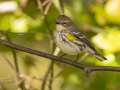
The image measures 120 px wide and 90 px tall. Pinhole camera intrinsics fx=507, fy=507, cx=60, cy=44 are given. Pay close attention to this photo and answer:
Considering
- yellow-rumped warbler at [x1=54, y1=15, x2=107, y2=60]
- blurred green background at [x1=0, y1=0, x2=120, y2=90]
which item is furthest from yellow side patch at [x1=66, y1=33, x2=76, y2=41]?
blurred green background at [x1=0, y1=0, x2=120, y2=90]

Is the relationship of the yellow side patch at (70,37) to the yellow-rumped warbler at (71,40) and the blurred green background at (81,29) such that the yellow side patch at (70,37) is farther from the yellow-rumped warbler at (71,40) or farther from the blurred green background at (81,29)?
the blurred green background at (81,29)

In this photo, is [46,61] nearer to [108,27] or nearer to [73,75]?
[73,75]

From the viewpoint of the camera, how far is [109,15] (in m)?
1.91

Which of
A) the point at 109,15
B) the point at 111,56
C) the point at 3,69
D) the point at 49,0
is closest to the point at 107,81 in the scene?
the point at 111,56

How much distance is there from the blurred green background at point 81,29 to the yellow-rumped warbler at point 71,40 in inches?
4.1

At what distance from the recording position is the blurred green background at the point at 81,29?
1.86m

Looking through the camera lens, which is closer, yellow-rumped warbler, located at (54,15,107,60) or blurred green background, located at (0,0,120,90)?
yellow-rumped warbler, located at (54,15,107,60)

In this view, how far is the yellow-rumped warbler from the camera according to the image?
1686 mm

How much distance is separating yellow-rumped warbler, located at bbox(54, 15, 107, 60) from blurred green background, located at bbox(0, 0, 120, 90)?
0.10 metres

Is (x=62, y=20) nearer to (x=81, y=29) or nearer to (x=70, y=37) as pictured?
(x=70, y=37)

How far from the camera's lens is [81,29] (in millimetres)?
2025

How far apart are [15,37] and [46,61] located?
0.40 meters

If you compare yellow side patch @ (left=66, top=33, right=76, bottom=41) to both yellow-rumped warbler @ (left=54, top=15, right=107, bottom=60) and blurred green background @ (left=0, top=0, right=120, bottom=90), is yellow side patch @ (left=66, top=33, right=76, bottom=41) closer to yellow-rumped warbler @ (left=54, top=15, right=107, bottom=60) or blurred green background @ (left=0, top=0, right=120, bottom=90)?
yellow-rumped warbler @ (left=54, top=15, right=107, bottom=60)

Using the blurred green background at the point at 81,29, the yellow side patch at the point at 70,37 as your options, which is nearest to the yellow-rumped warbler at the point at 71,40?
the yellow side patch at the point at 70,37
